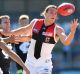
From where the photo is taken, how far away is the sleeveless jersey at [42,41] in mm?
8328

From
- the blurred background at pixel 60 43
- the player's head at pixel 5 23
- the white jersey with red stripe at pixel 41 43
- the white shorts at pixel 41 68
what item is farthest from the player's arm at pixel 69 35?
the blurred background at pixel 60 43

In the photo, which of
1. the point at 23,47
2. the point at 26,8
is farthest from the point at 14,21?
the point at 23,47

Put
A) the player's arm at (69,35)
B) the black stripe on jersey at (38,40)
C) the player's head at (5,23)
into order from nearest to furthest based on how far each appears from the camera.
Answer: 1. the player's arm at (69,35)
2. the black stripe on jersey at (38,40)
3. the player's head at (5,23)

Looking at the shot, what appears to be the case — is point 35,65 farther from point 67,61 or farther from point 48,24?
point 67,61

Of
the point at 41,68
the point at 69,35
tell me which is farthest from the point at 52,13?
the point at 41,68

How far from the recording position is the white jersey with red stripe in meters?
8.33

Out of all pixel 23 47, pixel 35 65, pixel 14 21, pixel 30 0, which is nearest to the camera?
pixel 35 65

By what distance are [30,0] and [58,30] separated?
749 centimetres

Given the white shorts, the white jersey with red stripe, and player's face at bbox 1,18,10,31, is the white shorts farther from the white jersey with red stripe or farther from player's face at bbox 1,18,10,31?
player's face at bbox 1,18,10,31

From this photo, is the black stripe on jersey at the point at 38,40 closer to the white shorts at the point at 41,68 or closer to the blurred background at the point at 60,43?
the white shorts at the point at 41,68

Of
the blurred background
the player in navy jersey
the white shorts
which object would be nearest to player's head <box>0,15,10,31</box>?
the player in navy jersey

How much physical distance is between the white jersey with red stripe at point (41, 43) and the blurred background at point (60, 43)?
19.8 ft

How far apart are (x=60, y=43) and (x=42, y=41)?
669 cm

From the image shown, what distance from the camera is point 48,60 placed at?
27.5 ft
